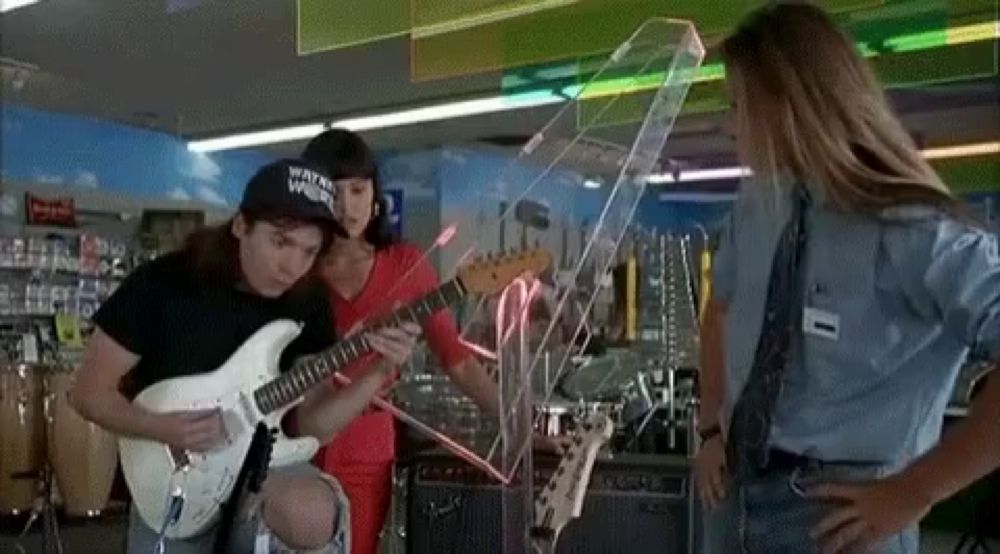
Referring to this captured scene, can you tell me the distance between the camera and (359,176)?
221 centimetres

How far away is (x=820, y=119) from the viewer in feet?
4.27

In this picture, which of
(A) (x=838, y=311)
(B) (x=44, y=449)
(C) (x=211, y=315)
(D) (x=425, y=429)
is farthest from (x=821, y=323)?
(B) (x=44, y=449)

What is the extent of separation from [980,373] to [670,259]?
228 centimetres

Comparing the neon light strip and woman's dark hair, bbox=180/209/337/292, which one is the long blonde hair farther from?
woman's dark hair, bbox=180/209/337/292

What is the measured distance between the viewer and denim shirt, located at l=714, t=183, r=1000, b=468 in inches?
48.6

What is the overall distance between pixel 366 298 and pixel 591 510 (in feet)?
2.67

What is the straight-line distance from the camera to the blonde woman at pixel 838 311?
1217mm

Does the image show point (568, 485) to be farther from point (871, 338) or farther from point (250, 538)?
point (871, 338)

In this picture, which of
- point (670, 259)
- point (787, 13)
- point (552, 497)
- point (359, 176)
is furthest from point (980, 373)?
point (670, 259)

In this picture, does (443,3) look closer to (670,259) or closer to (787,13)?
(670,259)

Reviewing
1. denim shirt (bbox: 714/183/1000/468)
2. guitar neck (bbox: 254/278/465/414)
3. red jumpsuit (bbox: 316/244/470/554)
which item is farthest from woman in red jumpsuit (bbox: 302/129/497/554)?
denim shirt (bbox: 714/183/1000/468)

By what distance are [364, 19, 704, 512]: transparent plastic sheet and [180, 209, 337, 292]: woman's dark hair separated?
30cm

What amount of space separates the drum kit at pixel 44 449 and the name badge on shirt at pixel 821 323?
4926 mm

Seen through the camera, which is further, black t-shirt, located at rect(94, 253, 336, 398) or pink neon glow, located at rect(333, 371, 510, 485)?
pink neon glow, located at rect(333, 371, 510, 485)
